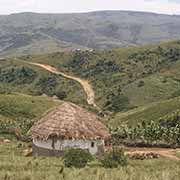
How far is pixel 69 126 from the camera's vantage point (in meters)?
39.3

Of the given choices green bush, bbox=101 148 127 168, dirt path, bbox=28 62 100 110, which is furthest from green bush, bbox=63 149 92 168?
dirt path, bbox=28 62 100 110

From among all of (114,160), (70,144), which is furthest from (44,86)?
(114,160)

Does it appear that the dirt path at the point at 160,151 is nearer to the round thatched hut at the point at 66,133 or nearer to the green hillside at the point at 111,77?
the round thatched hut at the point at 66,133

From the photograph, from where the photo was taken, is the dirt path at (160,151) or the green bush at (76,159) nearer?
the green bush at (76,159)

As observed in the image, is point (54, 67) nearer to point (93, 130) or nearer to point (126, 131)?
point (126, 131)

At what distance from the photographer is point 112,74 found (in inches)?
5310

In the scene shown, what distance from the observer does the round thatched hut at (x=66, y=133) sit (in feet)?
128

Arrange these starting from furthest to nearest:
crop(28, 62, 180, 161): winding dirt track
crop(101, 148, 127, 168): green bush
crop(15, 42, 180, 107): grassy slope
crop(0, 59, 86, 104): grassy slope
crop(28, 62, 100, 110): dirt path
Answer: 1. crop(0, 59, 86, 104): grassy slope
2. crop(28, 62, 100, 110): dirt path
3. crop(15, 42, 180, 107): grassy slope
4. crop(28, 62, 180, 161): winding dirt track
5. crop(101, 148, 127, 168): green bush

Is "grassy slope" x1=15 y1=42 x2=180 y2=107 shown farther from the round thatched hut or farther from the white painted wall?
the white painted wall

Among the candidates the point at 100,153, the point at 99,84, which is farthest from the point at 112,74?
the point at 100,153

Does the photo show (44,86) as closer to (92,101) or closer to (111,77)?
(111,77)

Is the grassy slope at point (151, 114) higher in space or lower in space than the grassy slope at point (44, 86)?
lower

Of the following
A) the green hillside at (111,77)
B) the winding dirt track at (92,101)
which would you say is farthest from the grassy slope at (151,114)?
the winding dirt track at (92,101)

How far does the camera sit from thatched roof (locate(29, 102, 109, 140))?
128ft
